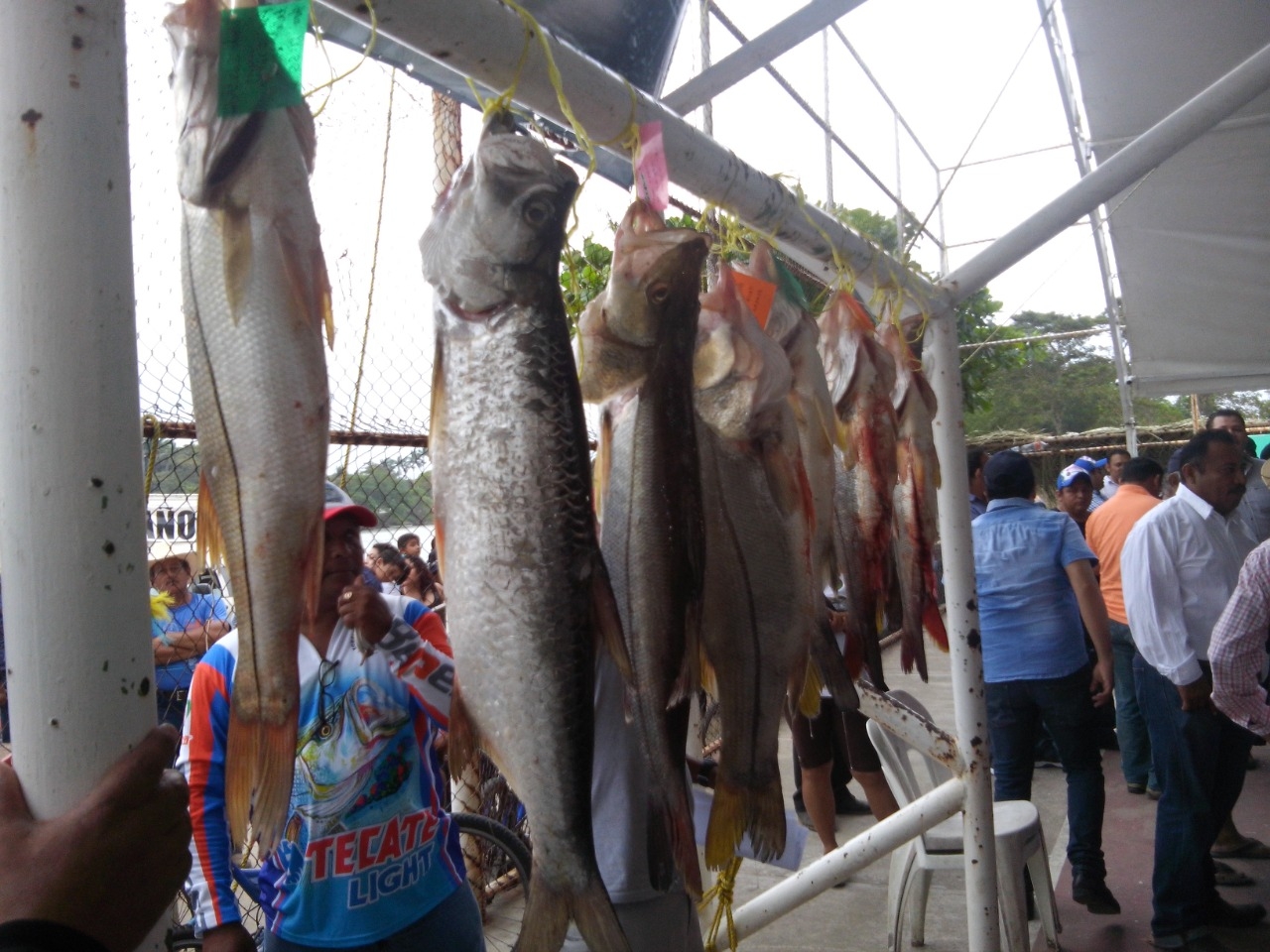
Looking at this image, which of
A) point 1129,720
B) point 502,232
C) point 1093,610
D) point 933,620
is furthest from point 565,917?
point 1129,720

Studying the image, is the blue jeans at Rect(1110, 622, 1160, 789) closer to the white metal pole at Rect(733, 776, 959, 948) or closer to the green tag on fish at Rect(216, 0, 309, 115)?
the white metal pole at Rect(733, 776, 959, 948)

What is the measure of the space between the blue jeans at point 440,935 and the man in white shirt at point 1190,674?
3.18 meters

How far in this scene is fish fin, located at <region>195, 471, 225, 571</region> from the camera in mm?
981

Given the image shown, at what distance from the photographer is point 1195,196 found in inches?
227

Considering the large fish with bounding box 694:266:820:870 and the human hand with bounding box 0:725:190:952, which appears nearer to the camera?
the human hand with bounding box 0:725:190:952

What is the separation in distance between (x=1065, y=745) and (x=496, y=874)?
290 centimetres

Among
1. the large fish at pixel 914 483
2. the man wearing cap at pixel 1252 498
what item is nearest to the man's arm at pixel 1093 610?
the man wearing cap at pixel 1252 498

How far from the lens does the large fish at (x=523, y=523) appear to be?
110 centimetres

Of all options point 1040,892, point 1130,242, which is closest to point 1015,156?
point 1130,242

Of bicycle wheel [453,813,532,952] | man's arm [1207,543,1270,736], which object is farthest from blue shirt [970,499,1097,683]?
bicycle wheel [453,813,532,952]

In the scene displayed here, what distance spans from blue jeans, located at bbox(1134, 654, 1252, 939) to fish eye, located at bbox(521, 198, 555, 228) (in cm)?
408

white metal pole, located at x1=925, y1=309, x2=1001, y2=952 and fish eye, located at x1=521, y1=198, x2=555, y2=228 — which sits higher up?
fish eye, located at x1=521, y1=198, x2=555, y2=228

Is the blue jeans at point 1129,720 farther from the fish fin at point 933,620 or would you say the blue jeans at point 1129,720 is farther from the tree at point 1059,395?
the tree at point 1059,395

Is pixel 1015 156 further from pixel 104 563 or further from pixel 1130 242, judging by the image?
pixel 104 563
